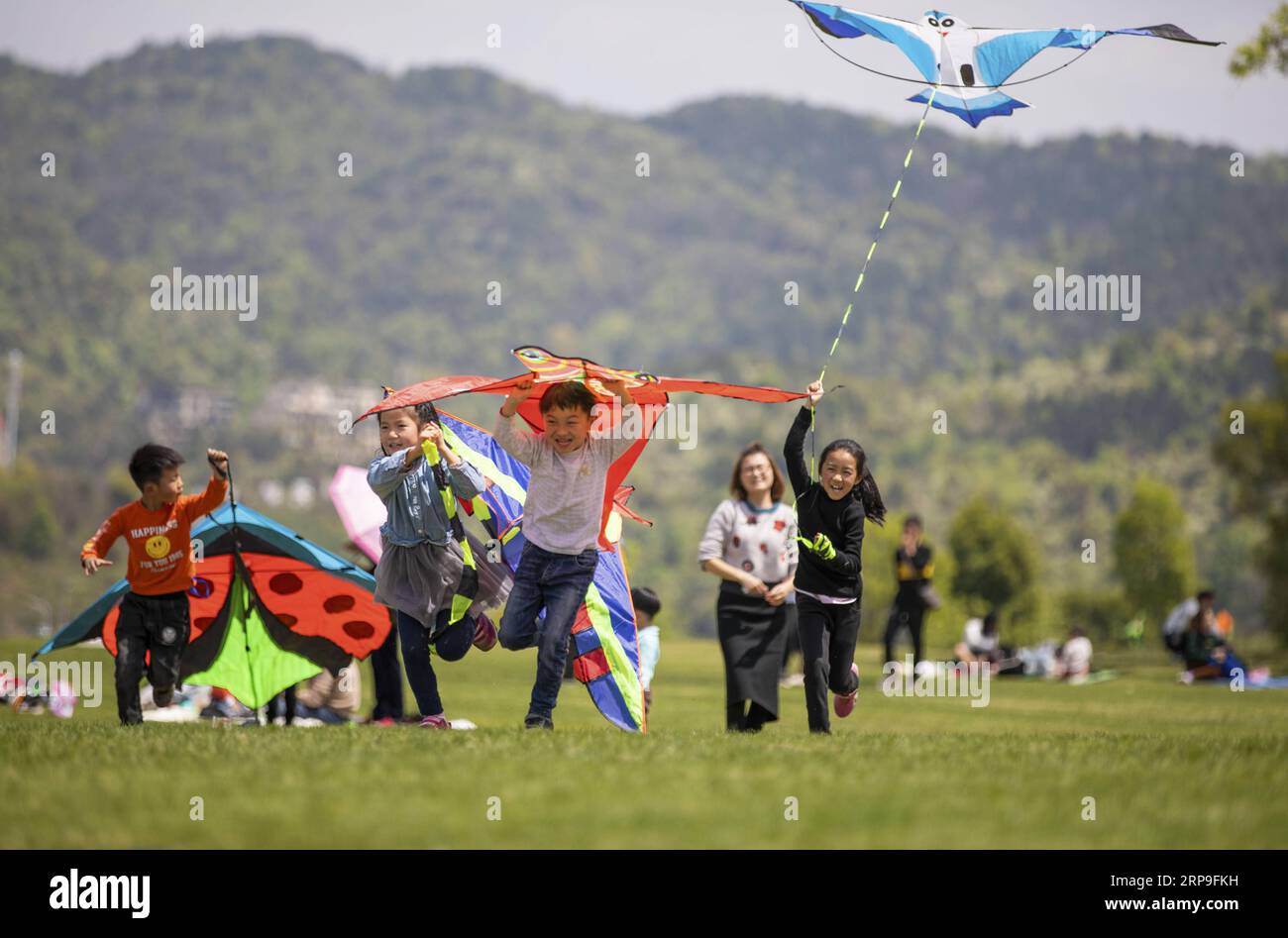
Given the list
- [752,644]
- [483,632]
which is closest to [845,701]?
[752,644]

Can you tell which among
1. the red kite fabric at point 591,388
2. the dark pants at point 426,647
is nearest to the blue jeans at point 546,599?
the red kite fabric at point 591,388

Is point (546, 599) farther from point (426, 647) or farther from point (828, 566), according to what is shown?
point (828, 566)

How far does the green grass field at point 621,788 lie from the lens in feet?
22.4

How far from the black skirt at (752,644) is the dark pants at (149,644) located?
3.86 meters

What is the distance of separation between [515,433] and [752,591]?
271cm

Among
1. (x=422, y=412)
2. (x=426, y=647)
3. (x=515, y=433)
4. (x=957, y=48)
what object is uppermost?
(x=957, y=48)

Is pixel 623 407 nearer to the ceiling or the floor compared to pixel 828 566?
nearer to the ceiling

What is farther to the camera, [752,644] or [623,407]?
[752,644]

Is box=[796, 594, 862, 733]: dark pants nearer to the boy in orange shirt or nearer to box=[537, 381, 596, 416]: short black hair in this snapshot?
box=[537, 381, 596, 416]: short black hair

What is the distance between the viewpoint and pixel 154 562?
1136 centimetres

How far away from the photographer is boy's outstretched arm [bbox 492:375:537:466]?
1064 cm

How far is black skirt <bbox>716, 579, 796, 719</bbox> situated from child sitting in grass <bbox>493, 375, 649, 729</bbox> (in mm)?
2178

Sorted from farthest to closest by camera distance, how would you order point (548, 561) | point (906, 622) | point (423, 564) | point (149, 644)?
point (906, 622), point (149, 644), point (423, 564), point (548, 561)
